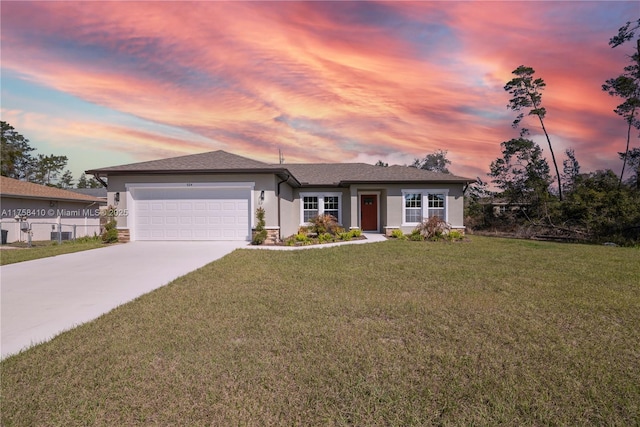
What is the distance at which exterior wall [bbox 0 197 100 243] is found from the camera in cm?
1620

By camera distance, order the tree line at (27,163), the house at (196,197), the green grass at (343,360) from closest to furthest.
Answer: the green grass at (343,360) < the house at (196,197) < the tree line at (27,163)

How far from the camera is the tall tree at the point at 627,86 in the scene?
1983 cm

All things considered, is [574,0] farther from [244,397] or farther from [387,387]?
[244,397]

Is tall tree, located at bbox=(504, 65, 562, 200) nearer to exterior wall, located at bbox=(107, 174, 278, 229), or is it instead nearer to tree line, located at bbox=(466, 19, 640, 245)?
tree line, located at bbox=(466, 19, 640, 245)

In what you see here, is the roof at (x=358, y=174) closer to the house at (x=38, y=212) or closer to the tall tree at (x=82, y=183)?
the house at (x=38, y=212)

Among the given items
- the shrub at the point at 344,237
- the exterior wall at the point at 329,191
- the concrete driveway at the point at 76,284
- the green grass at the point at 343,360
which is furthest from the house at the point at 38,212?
the green grass at the point at 343,360

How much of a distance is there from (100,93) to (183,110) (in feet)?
9.37

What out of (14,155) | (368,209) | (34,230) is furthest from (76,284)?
(14,155)

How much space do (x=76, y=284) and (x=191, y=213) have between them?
7493 millimetres

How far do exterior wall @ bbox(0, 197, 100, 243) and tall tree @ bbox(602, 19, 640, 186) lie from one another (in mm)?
31903

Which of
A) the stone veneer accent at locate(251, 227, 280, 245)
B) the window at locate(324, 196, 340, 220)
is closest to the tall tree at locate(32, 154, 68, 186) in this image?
the window at locate(324, 196, 340, 220)

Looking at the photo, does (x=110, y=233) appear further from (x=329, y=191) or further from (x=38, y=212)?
(x=329, y=191)

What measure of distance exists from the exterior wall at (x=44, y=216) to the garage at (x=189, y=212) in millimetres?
3672

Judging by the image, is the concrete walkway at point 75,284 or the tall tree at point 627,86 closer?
the concrete walkway at point 75,284
